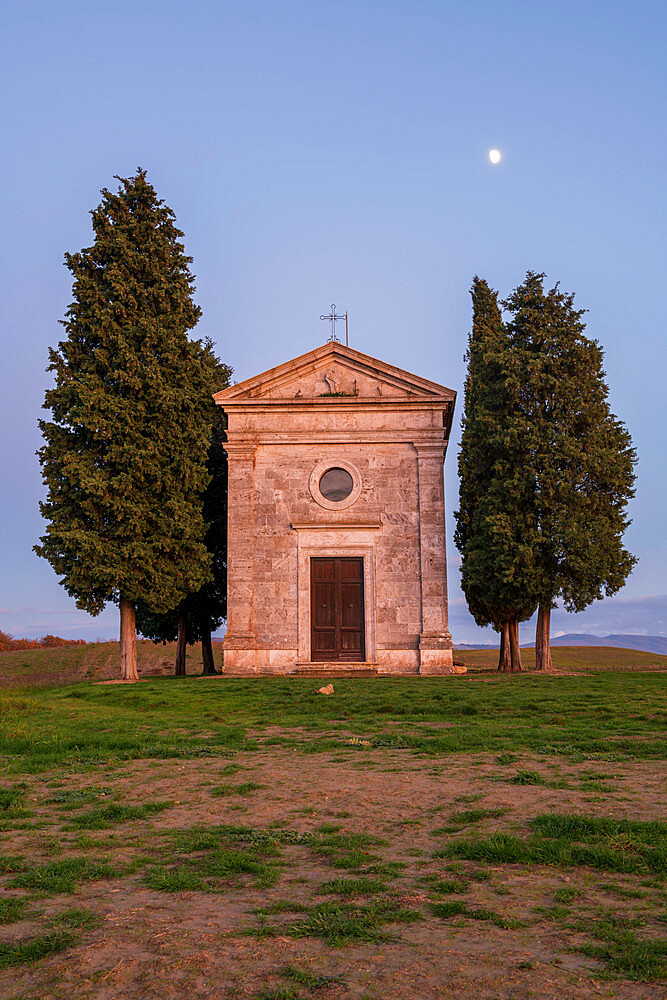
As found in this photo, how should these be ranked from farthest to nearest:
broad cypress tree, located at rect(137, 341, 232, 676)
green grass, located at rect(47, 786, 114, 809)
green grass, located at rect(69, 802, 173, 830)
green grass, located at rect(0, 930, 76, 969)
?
broad cypress tree, located at rect(137, 341, 232, 676), green grass, located at rect(47, 786, 114, 809), green grass, located at rect(69, 802, 173, 830), green grass, located at rect(0, 930, 76, 969)

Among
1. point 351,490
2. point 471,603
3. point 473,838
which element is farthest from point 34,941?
point 471,603

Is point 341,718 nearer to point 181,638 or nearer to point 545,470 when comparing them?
point 545,470

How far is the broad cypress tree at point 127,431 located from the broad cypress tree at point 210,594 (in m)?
2.79

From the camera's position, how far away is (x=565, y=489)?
25.3 metres

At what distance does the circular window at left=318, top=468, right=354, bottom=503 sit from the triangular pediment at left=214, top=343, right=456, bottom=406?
8.56ft

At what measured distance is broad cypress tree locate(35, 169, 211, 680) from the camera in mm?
23656

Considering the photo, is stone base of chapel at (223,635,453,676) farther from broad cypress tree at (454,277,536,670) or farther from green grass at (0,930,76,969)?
green grass at (0,930,76,969)

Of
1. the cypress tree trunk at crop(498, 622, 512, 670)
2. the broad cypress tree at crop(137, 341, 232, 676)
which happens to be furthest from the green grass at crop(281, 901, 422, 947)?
the cypress tree trunk at crop(498, 622, 512, 670)

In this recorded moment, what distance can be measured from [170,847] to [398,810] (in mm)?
2121

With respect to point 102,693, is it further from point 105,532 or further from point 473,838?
point 473,838

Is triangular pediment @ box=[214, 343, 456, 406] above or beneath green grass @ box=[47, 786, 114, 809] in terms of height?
above

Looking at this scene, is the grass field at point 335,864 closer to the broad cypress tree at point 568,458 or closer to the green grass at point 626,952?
the green grass at point 626,952

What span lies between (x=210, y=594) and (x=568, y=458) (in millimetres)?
14166

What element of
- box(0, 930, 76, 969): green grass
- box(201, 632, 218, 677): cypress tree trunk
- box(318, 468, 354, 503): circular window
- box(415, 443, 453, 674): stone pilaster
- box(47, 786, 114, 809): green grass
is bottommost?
box(201, 632, 218, 677): cypress tree trunk
